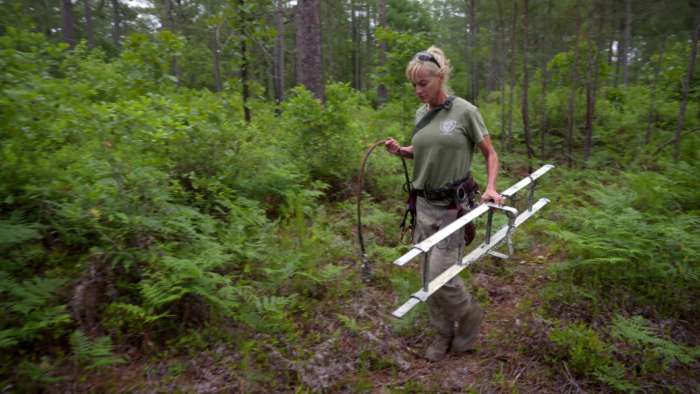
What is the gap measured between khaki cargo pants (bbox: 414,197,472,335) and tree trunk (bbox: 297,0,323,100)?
16.8ft

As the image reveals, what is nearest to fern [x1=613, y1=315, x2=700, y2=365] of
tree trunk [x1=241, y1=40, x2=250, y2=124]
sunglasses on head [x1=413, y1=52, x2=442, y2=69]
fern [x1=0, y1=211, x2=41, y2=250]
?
sunglasses on head [x1=413, y1=52, x2=442, y2=69]

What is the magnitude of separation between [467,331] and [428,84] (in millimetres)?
2338

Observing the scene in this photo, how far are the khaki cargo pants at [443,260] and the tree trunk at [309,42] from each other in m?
5.11

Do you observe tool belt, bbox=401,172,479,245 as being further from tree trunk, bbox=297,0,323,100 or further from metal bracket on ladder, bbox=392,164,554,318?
tree trunk, bbox=297,0,323,100

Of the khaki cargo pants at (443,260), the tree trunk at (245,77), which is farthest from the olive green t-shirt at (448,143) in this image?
the tree trunk at (245,77)

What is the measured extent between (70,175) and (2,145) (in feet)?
2.00

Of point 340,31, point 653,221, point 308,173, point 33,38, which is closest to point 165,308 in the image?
point 33,38

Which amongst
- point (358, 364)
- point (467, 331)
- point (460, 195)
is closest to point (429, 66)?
point (460, 195)

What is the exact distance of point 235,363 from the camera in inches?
130

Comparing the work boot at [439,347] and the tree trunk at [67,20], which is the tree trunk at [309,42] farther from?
the tree trunk at [67,20]

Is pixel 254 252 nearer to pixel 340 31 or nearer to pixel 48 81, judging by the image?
pixel 48 81

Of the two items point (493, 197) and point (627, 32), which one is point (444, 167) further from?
point (627, 32)

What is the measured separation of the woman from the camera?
3.18 metres

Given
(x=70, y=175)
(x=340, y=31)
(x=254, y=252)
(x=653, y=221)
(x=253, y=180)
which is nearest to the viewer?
(x=70, y=175)
